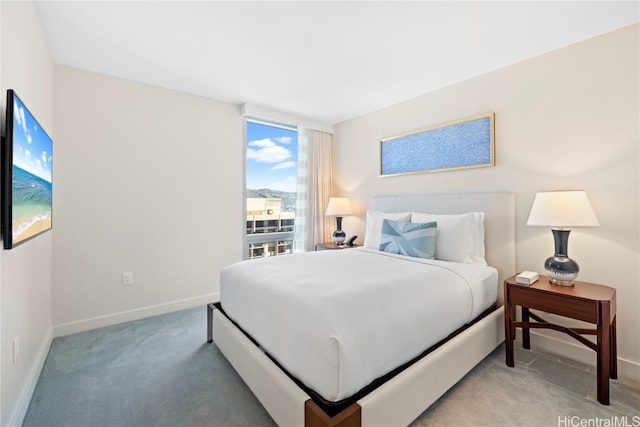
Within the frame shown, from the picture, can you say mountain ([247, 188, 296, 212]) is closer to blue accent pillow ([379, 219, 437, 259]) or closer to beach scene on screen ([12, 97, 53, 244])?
blue accent pillow ([379, 219, 437, 259])

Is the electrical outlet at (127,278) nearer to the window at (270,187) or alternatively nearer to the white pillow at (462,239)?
the window at (270,187)

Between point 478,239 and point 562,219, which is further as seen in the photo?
point 478,239

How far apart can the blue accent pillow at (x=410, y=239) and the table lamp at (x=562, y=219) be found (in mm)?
750

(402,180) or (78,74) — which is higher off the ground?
(78,74)

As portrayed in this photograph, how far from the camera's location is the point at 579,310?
1744mm

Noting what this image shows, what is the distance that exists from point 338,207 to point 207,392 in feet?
8.73

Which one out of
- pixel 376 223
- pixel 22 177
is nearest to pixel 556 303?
pixel 376 223

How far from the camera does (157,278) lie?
3014 millimetres

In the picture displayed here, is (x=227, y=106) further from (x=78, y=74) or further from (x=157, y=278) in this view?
(x=157, y=278)

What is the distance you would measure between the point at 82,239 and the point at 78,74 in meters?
1.52

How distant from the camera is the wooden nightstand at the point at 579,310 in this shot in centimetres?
165

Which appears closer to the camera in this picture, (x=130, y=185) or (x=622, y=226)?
(x=622, y=226)

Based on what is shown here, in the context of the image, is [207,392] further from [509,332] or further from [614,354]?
[614,354]

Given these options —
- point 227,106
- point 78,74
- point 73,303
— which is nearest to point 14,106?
point 78,74
